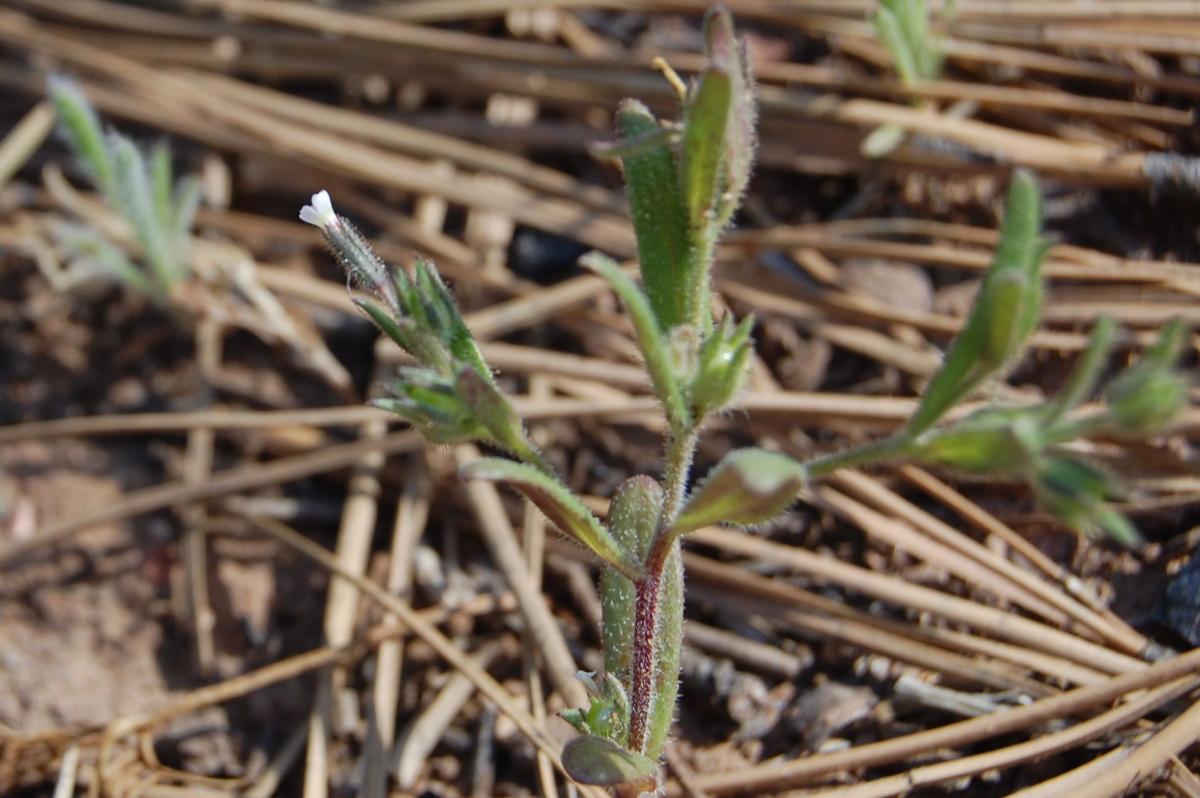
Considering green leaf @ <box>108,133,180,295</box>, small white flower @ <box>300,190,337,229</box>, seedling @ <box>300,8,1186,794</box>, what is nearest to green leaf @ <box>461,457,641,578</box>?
seedling @ <box>300,8,1186,794</box>

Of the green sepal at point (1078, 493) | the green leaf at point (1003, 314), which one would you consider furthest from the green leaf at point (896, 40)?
the green sepal at point (1078, 493)

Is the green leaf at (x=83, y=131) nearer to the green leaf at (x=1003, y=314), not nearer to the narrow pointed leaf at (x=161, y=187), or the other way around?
the narrow pointed leaf at (x=161, y=187)

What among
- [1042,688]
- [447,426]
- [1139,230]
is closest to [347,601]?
[447,426]

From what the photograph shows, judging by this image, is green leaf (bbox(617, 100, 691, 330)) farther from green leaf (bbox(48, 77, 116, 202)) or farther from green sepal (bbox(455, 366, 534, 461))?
green leaf (bbox(48, 77, 116, 202))

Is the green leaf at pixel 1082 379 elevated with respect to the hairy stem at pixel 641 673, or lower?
elevated

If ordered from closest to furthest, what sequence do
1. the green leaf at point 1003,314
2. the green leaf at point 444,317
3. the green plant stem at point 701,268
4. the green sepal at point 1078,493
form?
the green sepal at point 1078,493
the green leaf at point 1003,314
the green leaf at point 444,317
the green plant stem at point 701,268

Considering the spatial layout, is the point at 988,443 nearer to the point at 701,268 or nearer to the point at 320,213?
the point at 701,268

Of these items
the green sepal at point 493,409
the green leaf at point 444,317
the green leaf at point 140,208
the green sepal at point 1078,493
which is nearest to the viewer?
the green sepal at point 1078,493
